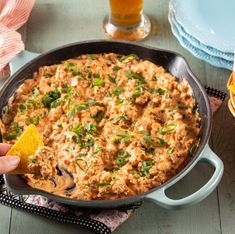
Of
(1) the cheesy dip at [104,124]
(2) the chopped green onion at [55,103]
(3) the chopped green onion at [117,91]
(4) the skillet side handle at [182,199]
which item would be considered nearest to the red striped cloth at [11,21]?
(1) the cheesy dip at [104,124]

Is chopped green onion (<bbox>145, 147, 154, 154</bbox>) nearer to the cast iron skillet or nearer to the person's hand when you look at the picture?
the cast iron skillet

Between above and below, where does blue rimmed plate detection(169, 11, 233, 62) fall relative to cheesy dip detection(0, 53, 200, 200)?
above

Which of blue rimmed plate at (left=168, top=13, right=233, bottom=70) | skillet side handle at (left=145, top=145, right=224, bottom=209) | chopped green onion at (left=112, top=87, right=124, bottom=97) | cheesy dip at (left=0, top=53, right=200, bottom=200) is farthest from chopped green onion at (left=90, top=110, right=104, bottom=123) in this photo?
blue rimmed plate at (left=168, top=13, right=233, bottom=70)

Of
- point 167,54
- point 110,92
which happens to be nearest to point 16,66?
point 110,92

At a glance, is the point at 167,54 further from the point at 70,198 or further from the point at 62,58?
the point at 70,198

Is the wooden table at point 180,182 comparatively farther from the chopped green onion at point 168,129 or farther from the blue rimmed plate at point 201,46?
the chopped green onion at point 168,129

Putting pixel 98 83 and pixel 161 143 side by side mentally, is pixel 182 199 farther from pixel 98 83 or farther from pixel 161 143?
pixel 98 83
